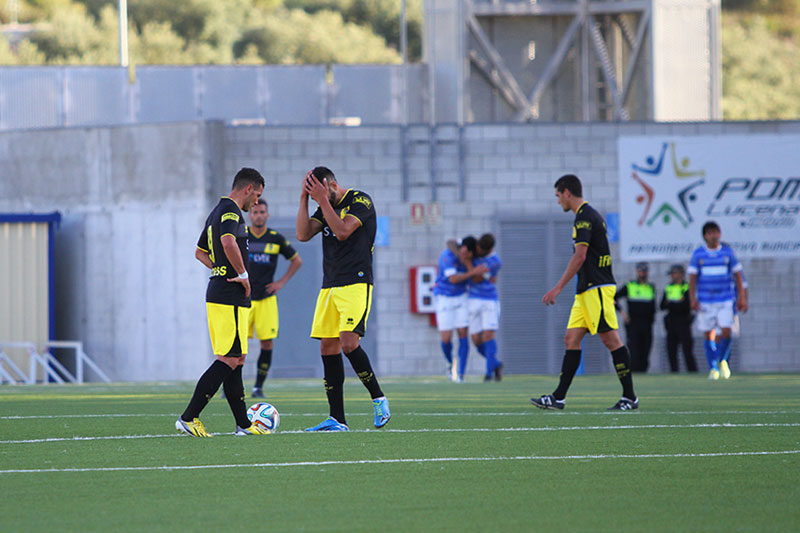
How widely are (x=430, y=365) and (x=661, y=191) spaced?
5.44 m

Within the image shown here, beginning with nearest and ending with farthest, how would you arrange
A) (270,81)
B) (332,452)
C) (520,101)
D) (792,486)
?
1. (792,486)
2. (332,452)
3. (520,101)
4. (270,81)

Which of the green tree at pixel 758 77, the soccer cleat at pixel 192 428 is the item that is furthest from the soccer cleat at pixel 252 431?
the green tree at pixel 758 77

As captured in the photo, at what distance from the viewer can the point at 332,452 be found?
301 inches

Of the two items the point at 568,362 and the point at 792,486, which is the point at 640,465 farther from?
the point at 568,362

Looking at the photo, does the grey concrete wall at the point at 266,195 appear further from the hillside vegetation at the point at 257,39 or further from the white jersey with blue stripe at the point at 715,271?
the hillside vegetation at the point at 257,39

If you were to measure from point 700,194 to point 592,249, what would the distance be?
1320 centimetres

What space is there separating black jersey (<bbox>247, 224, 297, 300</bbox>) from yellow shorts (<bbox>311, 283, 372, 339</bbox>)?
4120 millimetres

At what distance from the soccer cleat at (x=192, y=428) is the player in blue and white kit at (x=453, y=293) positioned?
31.9ft

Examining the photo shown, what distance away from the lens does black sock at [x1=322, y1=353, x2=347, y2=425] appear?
29.8 ft

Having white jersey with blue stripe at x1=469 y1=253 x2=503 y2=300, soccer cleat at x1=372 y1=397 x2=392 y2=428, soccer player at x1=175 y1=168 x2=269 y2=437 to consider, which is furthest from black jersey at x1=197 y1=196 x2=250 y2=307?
white jersey with blue stripe at x1=469 y1=253 x2=503 y2=300

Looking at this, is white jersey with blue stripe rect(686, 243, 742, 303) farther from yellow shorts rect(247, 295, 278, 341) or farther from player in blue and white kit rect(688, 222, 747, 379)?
yellow shorts rect(247, 295, 278, 341)

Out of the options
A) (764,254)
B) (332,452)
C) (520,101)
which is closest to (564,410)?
(332,452)

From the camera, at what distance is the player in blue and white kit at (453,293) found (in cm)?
1805

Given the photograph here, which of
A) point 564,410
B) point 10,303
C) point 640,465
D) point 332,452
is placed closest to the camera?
point 640,465
